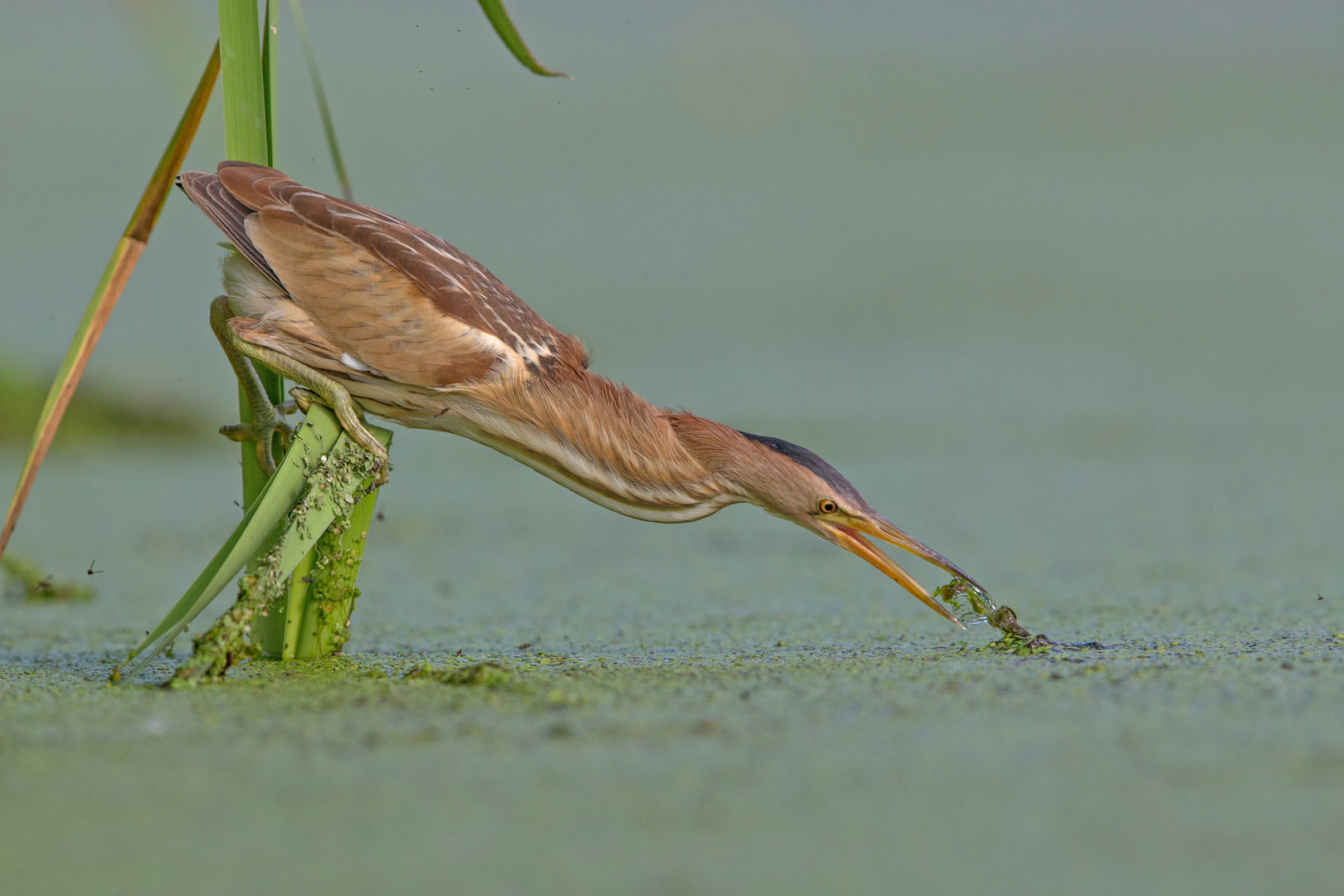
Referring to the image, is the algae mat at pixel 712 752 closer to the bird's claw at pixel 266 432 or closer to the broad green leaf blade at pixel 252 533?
the broad green leaf blade at pixel 252 533

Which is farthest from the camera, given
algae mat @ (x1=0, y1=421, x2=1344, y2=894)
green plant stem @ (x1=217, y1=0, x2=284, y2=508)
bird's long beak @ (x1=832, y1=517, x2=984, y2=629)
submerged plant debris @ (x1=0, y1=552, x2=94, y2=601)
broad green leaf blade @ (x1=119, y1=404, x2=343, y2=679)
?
submerged plant debris @ (x1=0, y1=552, x2=94, y2=601)

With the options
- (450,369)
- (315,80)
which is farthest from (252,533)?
(315,80)

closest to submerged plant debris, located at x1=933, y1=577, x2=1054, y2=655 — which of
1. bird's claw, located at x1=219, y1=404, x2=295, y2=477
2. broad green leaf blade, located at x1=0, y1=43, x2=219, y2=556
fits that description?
bird's claw, located at x1=219, y1=404, x2=295, y2=477

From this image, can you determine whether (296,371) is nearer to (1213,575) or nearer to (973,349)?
(1213,575)

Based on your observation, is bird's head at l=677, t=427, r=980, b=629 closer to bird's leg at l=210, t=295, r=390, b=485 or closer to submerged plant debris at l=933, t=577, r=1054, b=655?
submerged plant debris at l=933, t=577, r=1054, b=655

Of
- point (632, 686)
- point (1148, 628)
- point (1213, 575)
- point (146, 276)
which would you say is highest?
point (146, 276)

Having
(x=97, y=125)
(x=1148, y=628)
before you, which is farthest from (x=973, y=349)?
(x=97, y=125)

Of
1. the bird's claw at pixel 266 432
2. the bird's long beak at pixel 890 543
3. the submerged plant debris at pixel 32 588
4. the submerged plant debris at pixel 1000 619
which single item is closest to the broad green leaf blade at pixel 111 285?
the bird's claw at pixel 266 432
